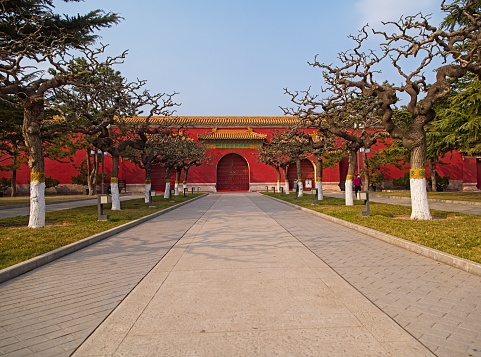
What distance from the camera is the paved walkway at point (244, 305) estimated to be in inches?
134

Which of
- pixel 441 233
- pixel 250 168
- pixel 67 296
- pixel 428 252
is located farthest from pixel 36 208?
pixel 250 168

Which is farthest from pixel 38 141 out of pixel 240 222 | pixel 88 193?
pixel 88 193

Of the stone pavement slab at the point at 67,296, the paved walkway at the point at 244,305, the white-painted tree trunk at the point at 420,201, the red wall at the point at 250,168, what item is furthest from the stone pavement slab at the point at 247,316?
the red wall at the point at 250,168

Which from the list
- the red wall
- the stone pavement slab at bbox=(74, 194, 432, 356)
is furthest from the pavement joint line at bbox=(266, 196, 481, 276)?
the red wall

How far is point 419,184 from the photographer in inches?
470

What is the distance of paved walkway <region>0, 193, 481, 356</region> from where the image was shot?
3398 millimetres

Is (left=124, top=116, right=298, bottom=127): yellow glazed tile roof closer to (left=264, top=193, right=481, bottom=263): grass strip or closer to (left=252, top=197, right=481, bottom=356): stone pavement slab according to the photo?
(left=264, top=193, right=481, bottom=263): grass strip

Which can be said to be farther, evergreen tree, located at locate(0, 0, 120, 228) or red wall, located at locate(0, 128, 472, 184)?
red wall, located at locate(0, 128, 472, 184)

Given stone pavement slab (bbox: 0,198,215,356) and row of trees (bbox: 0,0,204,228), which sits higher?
row of trees (bbox: 0,0,204,228)

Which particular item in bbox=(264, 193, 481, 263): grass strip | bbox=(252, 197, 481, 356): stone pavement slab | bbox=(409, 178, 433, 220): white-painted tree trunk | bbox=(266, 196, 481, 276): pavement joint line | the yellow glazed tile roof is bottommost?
bbox=(252, 197, 481, 356): stone pavement slab

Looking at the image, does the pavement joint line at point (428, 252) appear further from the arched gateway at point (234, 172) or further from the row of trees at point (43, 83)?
the arched gateway at point (234, 172)

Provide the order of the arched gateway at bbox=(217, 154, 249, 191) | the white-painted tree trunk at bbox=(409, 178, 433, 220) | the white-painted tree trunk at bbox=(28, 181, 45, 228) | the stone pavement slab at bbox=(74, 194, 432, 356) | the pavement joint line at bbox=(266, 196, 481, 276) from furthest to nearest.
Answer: the arched gateway at bbox=(217, 154, 249, 191), the white-painted tree trunk at bbox=(409, 178, 433, 220), the white-painted tree trunk at bbox=(28, 181, 45, 228), the pavement joint line at bbox=(266, 196, 481, 276), the stone pavement slab at bbox=(74, 194, 432, 356)

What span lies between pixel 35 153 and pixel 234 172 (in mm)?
34886

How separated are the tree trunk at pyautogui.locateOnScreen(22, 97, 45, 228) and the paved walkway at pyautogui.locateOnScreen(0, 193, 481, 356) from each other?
4481 millimetres
